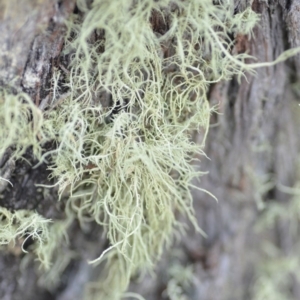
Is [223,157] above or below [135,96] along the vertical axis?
below

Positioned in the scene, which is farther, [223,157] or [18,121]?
[223,157]

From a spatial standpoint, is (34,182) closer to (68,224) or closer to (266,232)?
(68,224)

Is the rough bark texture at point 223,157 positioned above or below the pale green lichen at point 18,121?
below

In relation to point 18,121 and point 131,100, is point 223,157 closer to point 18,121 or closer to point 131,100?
point 131,100

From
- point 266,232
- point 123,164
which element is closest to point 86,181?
point 123,164

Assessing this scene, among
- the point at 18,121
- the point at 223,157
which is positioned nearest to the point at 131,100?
the point at 18,121
